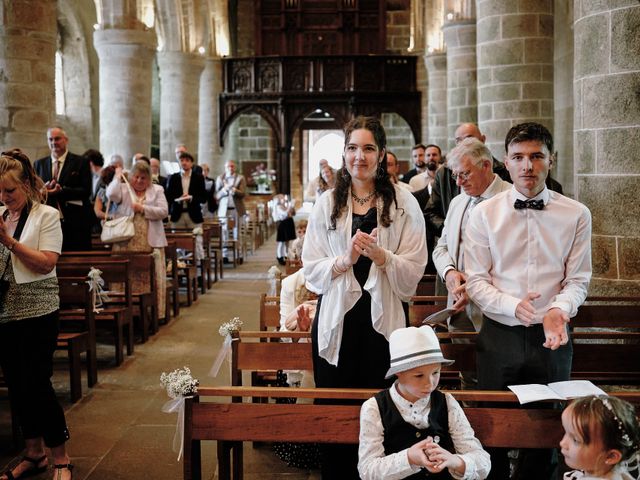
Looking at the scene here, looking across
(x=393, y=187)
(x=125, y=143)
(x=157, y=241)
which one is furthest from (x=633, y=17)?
(x=125, y=143)

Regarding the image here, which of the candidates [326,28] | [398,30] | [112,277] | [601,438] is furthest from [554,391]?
[398,30]

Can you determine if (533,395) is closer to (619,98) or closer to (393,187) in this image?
(393,187)

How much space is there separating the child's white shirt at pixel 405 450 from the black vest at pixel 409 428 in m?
0.02

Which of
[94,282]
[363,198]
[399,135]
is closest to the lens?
[363,198]

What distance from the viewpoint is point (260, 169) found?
27469 millimetres

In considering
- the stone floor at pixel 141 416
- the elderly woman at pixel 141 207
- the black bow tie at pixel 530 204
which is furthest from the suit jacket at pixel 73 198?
the black bow tie at pixel 530 204

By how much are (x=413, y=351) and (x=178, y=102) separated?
16615mm

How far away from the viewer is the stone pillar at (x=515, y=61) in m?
10.1

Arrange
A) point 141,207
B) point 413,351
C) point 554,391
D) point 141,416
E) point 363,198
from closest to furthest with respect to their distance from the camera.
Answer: point 413,351 < point 554,391 < point 363,198 < point 141,416 < point 141,207

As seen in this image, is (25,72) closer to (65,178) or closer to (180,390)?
(65,178)

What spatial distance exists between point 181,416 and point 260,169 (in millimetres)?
24577

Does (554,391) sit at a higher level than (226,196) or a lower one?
lower

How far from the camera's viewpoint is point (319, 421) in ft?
10.2

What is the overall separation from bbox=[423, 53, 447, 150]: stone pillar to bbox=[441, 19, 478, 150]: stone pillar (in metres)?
4.85
